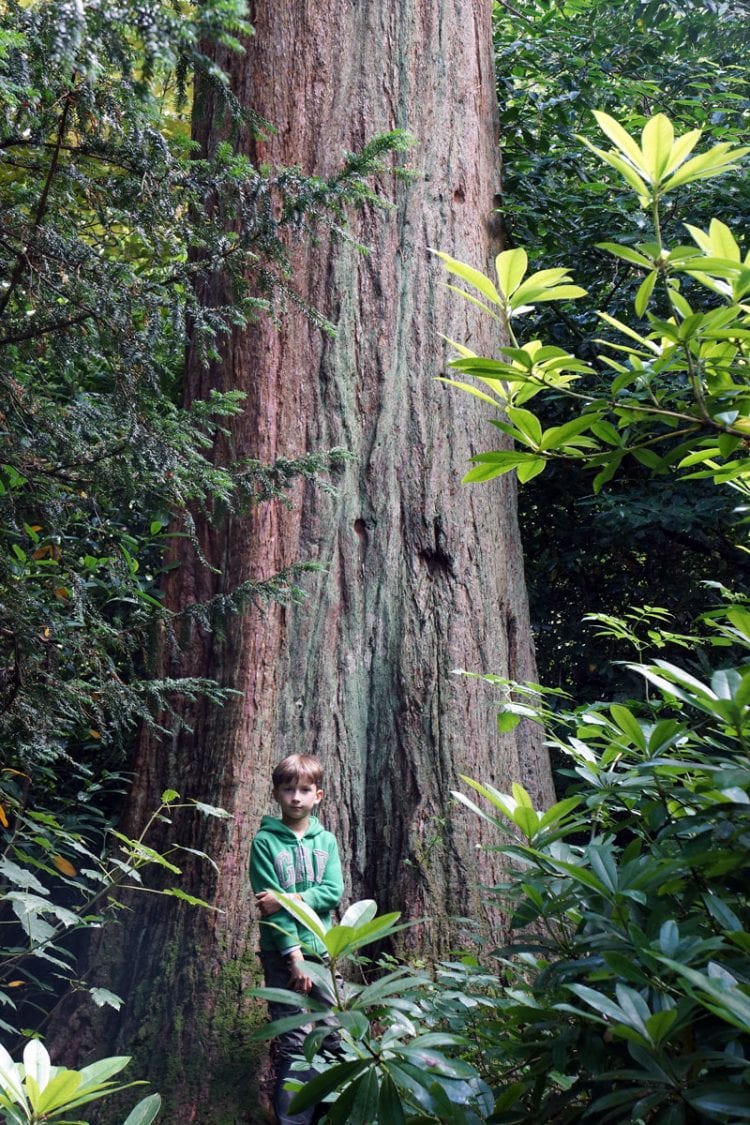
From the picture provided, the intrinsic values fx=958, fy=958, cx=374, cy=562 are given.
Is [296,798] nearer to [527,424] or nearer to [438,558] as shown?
[438,558]

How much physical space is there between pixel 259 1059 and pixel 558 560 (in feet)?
13.1

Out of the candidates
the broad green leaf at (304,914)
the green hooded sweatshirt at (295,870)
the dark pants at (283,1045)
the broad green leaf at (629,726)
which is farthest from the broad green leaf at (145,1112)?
the green hooded sweatshirt at (295,870)

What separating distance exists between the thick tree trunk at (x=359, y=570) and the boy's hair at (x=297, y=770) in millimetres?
290

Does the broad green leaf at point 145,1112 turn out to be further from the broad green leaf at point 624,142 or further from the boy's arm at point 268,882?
the boy's arm at point 268,882

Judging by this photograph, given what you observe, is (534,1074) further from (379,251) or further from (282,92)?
(282,92)

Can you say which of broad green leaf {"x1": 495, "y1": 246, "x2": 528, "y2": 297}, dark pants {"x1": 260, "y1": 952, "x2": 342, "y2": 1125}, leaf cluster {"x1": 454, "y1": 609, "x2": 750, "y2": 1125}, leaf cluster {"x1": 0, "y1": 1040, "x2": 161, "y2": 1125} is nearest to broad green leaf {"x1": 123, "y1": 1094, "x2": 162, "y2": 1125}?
leaf cluster {"x1": 0, "y1": 1040, "x2": 161, "y2": 1125}

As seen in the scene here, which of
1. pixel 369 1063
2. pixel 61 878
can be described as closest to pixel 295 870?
pixel 61 878

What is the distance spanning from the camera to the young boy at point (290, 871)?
3.50 meters

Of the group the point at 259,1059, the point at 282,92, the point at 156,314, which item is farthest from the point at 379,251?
the point at 259,1059

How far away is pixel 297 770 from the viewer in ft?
12.2

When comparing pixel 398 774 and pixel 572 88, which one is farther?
pixel 572 88

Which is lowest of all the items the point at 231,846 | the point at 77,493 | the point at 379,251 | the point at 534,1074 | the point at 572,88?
the point at 534,1074

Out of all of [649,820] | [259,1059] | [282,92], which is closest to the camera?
[649,820]

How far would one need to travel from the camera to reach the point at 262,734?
4066 millimetres
